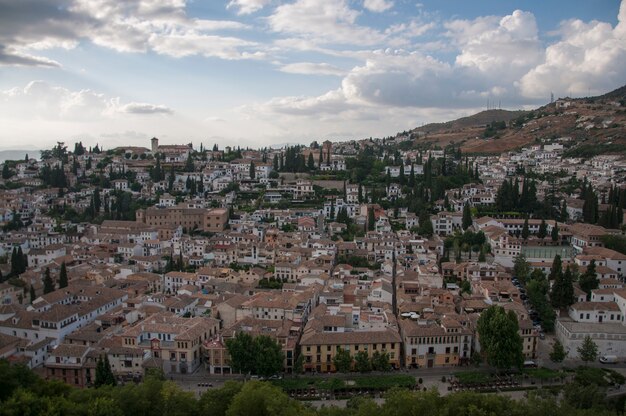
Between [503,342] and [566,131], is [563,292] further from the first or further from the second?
[566,131]

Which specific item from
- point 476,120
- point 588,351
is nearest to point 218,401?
point 588,351

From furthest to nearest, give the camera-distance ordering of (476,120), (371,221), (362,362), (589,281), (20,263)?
(476,120)
(371,221)
(20,263)
(589,281)
(362,362)

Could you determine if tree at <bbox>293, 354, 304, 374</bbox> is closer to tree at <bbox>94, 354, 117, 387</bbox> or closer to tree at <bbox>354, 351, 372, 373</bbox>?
tree at <bbox>354, 351, 372, 373</bbox>

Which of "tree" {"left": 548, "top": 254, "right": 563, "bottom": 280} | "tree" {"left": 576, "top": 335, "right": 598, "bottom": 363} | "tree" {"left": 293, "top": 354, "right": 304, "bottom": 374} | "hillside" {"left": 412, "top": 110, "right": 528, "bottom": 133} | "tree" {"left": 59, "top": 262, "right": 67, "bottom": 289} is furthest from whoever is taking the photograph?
"hillside" {"left": 412, "top": 110, "right": 528, "bottom": 133}

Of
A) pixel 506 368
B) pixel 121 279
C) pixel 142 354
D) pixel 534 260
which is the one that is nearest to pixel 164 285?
pixel 121 279

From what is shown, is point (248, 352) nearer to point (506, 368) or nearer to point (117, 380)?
point (117, 380)

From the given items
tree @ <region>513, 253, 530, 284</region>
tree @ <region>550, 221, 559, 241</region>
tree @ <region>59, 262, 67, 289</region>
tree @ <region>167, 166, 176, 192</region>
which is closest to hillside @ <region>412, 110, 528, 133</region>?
tree @ <region>167, 166, 176, 192</region>
